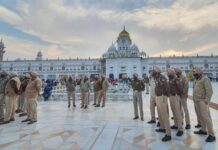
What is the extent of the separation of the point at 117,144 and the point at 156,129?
1582 mm

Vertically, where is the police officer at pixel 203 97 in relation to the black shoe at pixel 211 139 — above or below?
above

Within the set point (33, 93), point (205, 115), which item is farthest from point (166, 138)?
point (33, 93)

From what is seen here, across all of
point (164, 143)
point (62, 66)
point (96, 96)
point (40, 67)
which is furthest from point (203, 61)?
point (164, 143)

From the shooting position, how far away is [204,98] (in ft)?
15.9

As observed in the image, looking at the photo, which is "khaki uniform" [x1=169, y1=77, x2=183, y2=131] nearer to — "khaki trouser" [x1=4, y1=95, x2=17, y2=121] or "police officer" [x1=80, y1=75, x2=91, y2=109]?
"khaki trouser" [x1=4, y1=95, x2=17, y2=121]

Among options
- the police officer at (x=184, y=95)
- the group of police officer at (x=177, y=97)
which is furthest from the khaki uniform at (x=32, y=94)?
the police officer at (x=184, y=95)

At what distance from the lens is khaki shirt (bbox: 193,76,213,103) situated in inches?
185

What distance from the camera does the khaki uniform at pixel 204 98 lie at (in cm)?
469

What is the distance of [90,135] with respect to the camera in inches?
198

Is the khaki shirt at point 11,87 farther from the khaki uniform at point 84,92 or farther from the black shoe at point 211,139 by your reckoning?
the black shoe at point 211,139

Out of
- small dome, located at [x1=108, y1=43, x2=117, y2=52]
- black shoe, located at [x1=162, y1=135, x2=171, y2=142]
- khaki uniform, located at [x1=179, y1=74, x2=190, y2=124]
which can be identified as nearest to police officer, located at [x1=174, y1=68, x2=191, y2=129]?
khaki uniform, located at [x1=179, y1=74, x2=190, y2=124]

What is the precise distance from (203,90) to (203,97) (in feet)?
0.56

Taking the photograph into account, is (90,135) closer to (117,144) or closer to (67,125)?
(117,144)

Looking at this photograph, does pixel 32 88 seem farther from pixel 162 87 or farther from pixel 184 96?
pixel 184 96
